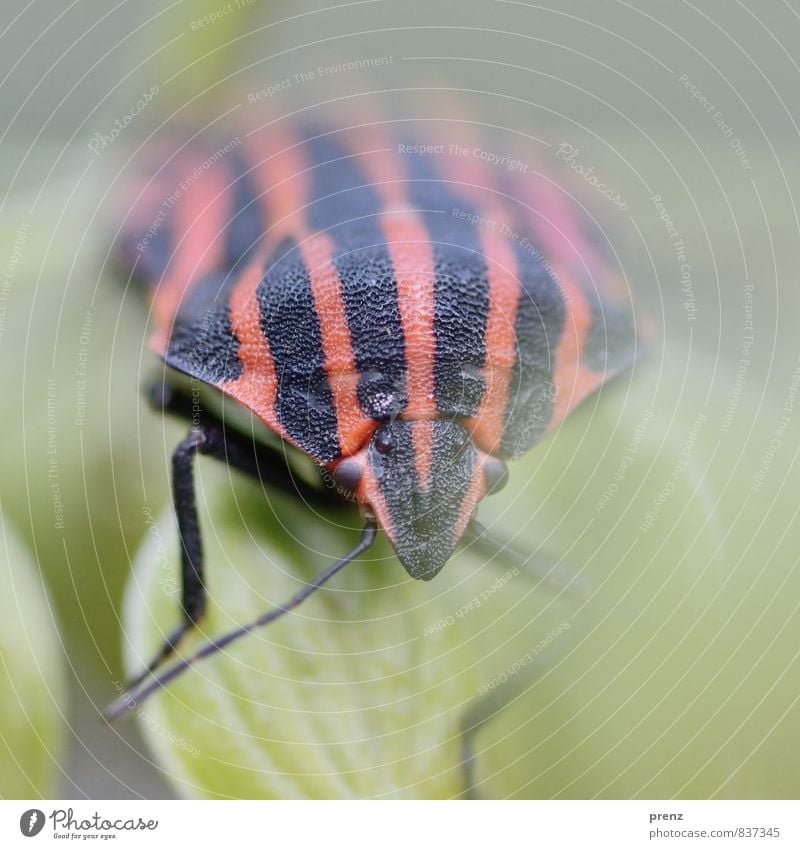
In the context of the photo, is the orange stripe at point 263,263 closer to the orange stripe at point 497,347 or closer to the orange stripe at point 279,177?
the orange stripe at point 279,177

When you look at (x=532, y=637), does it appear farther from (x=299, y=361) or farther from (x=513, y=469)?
(x=299, y=361)

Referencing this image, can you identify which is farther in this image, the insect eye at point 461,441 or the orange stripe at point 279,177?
the orange stripe at point 279,177

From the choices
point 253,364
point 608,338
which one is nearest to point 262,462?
point 253,364

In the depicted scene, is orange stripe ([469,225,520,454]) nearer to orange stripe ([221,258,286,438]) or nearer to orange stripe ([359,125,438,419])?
orange stripe ([359,125,438,419])
